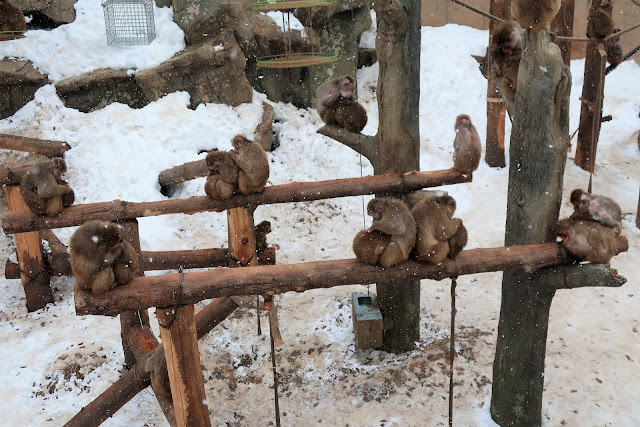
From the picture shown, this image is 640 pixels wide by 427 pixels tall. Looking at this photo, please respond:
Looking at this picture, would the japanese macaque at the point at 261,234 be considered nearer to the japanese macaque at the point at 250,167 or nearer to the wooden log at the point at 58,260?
the japanese macaque at the point at 250,167

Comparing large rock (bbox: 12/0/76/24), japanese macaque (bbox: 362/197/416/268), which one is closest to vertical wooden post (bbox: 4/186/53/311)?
japanese macaque (bbox: 362/197/416/268)

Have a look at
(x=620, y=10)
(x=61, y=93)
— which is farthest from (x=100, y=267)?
(x=620, y=10)

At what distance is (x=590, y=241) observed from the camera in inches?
148

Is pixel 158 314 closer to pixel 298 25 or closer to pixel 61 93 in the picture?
pixel 61 93

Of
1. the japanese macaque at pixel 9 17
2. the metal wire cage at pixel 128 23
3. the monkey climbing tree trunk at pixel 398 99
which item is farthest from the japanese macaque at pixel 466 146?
the metal wire cage at pixel 128 23

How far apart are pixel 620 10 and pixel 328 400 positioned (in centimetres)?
1216

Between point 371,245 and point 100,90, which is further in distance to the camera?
point 100,90

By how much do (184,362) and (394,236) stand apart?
1.54 metres

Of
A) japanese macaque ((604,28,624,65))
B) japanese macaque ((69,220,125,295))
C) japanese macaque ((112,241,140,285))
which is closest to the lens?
japanese macaque ((69,220,125,295))

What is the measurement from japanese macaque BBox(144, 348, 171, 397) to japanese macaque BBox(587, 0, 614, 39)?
7.17 m

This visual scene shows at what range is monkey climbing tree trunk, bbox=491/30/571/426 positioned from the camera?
397cm

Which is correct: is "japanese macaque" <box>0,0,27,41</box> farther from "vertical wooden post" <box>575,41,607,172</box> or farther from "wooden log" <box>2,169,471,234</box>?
"vertical wooden post" <box>575,41,607,172</box>

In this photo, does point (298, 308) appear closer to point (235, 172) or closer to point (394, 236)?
point (235, 172)

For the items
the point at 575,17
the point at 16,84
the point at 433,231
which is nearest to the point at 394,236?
the point at 433,231
